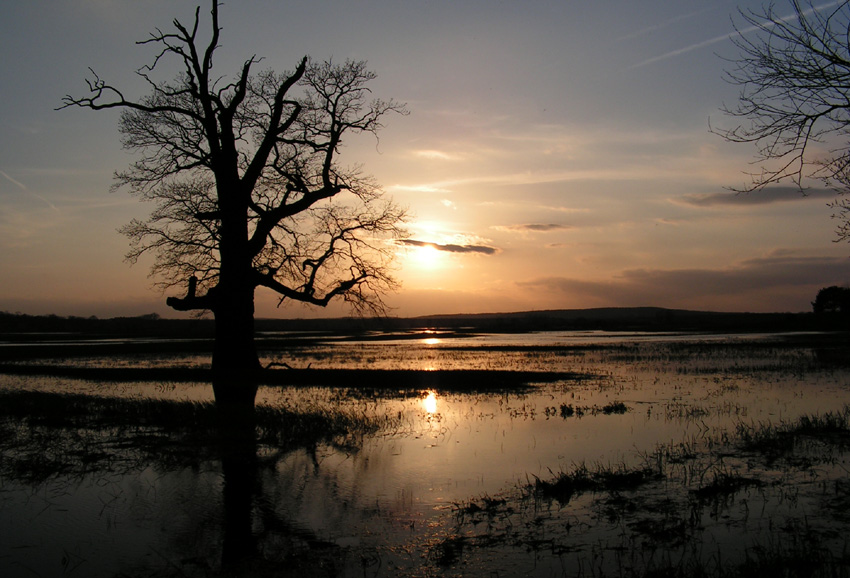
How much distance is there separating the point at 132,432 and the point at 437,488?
27.0 feet

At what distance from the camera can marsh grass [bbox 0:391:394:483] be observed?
11383 mm

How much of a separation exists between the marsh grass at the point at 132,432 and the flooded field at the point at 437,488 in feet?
0.26

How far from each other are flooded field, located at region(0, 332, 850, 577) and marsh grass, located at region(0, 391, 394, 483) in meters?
0.08

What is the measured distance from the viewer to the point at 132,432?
1429 centimetres

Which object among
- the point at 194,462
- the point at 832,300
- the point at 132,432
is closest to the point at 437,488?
the point at 194,462

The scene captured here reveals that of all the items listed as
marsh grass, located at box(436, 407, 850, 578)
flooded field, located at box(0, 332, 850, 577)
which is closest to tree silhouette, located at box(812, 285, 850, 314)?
flooded field, located at box(0, 332, 850, 577)

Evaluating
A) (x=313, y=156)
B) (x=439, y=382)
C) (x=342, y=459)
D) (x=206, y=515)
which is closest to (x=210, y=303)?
(x=313, y=156)

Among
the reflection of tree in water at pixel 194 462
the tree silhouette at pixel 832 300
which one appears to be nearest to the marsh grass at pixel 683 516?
the reflection of tree in water at pixel 194 462

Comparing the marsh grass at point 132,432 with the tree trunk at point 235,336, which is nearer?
the marsh grass at point 132,432

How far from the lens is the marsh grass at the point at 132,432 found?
11.4 meters

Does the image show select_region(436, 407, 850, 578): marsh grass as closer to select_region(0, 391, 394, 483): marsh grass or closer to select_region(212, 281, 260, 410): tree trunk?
select_region(0, 391, 394, 483): marsh grass

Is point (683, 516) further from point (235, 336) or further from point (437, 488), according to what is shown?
point (235, 336)

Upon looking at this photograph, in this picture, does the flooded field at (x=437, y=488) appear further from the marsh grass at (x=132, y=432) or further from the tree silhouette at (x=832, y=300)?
the tree silhouette at (x=832, y=300)

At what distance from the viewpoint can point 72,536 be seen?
7578 millimetres
